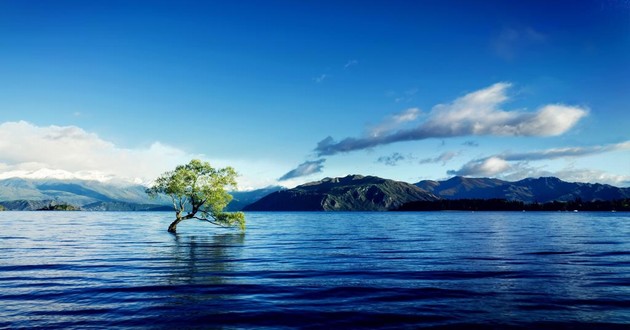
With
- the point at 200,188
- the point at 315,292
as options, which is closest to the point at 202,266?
the point at 315,292

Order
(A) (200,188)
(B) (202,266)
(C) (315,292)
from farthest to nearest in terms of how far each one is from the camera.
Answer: (A) (200,188) → (B) (202,266) → (C) (315,292)

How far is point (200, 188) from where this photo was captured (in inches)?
3396

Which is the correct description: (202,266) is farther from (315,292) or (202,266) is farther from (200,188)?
(200,188)

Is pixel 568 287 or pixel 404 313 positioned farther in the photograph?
pixel 568 287

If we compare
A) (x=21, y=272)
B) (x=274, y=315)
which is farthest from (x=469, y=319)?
(x=21, y=272)

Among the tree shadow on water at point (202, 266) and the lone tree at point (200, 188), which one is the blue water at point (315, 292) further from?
the lone tree at point (200, 188)

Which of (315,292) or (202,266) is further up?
(315,292)

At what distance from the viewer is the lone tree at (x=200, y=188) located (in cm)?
8562

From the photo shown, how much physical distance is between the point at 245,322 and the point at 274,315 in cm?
194

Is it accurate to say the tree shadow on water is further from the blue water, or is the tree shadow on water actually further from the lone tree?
the lone tree

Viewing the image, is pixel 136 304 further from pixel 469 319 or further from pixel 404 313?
pixel 469 319

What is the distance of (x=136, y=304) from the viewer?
24.4 meters

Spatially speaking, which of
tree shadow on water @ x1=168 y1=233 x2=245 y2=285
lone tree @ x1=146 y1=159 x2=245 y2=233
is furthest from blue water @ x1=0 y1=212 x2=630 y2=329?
lone tree @ x1=146 y1=159 x2=245 y2=233

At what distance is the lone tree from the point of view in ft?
281
